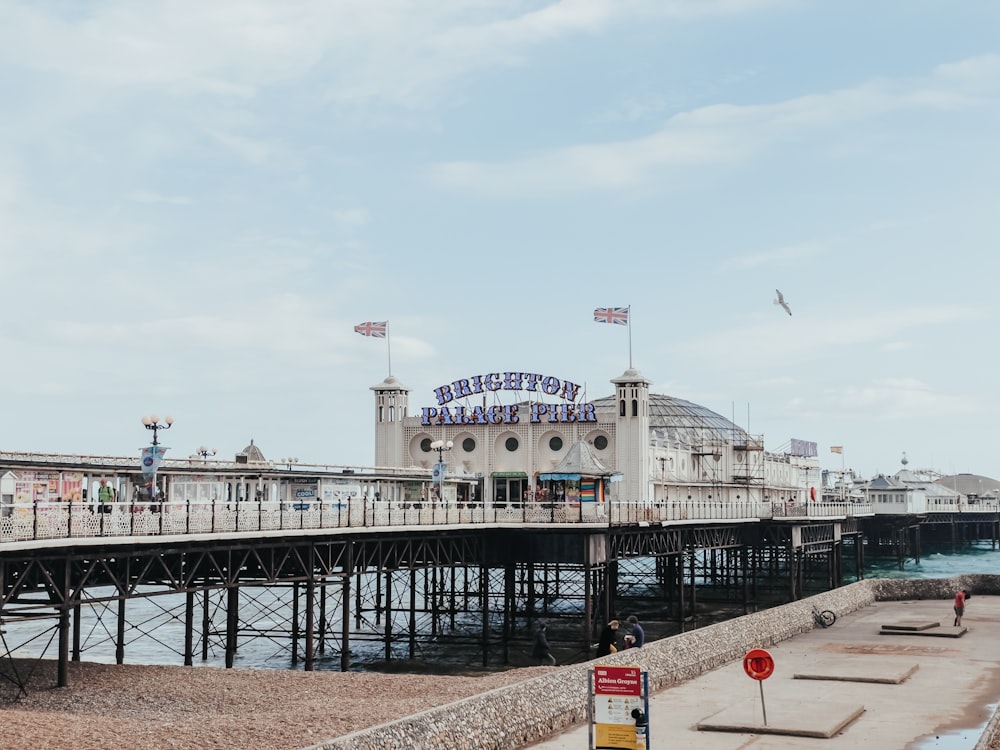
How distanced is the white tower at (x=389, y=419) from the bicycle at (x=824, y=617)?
38576 millimetres

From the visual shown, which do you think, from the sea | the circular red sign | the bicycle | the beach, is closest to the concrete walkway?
the circular red sign

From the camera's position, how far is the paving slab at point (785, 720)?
93.2 feet

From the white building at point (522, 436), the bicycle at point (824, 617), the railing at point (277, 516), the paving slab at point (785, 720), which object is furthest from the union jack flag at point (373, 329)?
the paving slab at point (785, 720)

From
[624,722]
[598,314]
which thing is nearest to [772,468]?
[598,314]

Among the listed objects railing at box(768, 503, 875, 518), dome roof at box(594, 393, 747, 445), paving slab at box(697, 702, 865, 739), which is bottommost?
paving slab at box(697, 702, 865, 739)

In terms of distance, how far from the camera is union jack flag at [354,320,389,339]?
3108 inches

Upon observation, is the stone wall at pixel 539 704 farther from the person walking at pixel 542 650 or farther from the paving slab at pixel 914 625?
the person walking at pixel 542 650

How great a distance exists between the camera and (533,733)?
2788 centimetres

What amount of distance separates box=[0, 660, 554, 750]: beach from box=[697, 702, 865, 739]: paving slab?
6.05m

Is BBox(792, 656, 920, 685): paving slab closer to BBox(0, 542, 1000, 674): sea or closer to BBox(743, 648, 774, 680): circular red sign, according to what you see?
BBox(743, 648, 774, 680): circular red sign

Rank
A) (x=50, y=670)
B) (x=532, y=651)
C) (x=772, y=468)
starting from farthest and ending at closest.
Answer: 1. (x=772, y=468)
2. (x=532, y=651)
3. (x=50, y=670)

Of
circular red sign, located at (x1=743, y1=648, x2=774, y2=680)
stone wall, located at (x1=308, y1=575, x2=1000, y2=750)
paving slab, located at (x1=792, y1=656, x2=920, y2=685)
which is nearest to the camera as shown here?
stone wall, located at (x1=308, y1=575, x2=1000, y2=750)

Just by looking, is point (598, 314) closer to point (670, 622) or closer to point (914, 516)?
point (670, 622)

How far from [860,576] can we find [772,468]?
82.5 feet
